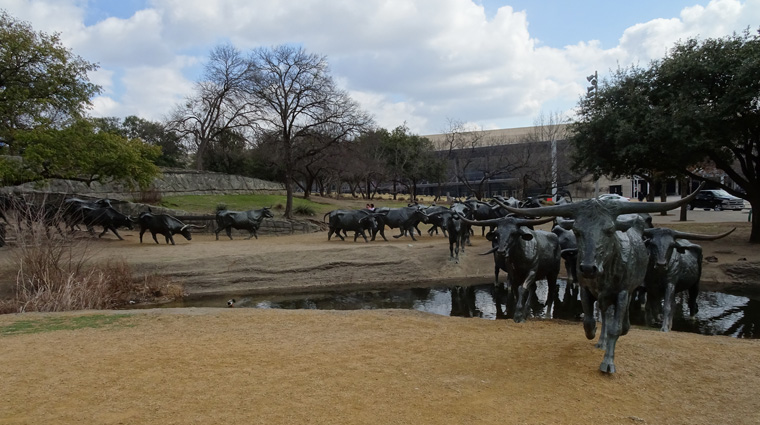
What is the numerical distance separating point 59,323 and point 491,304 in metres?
9.03

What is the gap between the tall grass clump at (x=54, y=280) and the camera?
34.7ft

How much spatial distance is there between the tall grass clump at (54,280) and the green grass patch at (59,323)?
2033mm

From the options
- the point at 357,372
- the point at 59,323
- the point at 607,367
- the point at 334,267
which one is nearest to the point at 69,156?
the point at 334,267

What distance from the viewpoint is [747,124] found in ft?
52.1

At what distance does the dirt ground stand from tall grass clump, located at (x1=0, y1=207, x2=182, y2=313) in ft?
4.59

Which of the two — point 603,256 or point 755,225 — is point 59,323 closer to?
point 603,256

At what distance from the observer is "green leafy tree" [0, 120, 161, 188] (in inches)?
730

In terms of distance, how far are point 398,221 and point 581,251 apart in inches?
698

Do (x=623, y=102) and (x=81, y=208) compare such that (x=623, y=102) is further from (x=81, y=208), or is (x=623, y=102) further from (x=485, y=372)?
(x=81, y=208)

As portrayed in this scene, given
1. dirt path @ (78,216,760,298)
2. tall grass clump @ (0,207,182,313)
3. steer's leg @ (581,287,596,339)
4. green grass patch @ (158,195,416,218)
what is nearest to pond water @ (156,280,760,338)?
dirt path @ (78,216,760,298)

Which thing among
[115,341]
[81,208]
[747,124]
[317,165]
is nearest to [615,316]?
[115,341]

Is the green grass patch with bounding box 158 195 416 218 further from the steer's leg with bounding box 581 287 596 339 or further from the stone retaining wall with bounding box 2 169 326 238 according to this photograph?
the steer's leg with bounding box 581 287 596 339

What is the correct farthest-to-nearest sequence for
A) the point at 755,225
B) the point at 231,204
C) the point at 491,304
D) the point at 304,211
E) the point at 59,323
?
the point at 231,204 → the point at 304,211 → the point at 755,225 → the point at 491,304 → the point at 59,323

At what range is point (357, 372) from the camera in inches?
215
